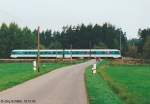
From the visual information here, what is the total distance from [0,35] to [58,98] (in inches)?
5090

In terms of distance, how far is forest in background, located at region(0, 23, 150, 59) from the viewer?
141625 millimetres

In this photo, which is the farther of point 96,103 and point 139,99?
point 139,99

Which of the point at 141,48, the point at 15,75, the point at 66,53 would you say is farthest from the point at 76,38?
the point at 15,75

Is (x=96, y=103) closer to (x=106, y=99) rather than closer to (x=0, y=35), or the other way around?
(x=106, y=99)

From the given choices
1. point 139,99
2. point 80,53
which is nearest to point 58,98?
point 139,99

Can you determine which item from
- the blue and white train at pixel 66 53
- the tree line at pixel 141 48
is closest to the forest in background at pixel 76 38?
the tree line at pixel 141 48

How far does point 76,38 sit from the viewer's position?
168 m

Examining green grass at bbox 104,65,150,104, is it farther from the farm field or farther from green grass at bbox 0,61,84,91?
green grass at bbox 0,61,84,91

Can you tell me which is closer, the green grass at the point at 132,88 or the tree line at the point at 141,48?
the green grass at the point at 132,88

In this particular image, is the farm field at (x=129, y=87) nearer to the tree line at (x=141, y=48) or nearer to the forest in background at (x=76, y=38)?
the tree line at (x=141, y=48)

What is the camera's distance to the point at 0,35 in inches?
5714

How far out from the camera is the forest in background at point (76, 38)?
14162 centimetres

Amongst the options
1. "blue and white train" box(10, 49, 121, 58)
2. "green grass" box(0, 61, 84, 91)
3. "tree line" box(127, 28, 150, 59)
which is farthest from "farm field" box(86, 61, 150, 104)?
"blue and white train" box(10, 49, 121, 58)

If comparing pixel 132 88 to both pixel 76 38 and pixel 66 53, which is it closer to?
pixel 66 53
